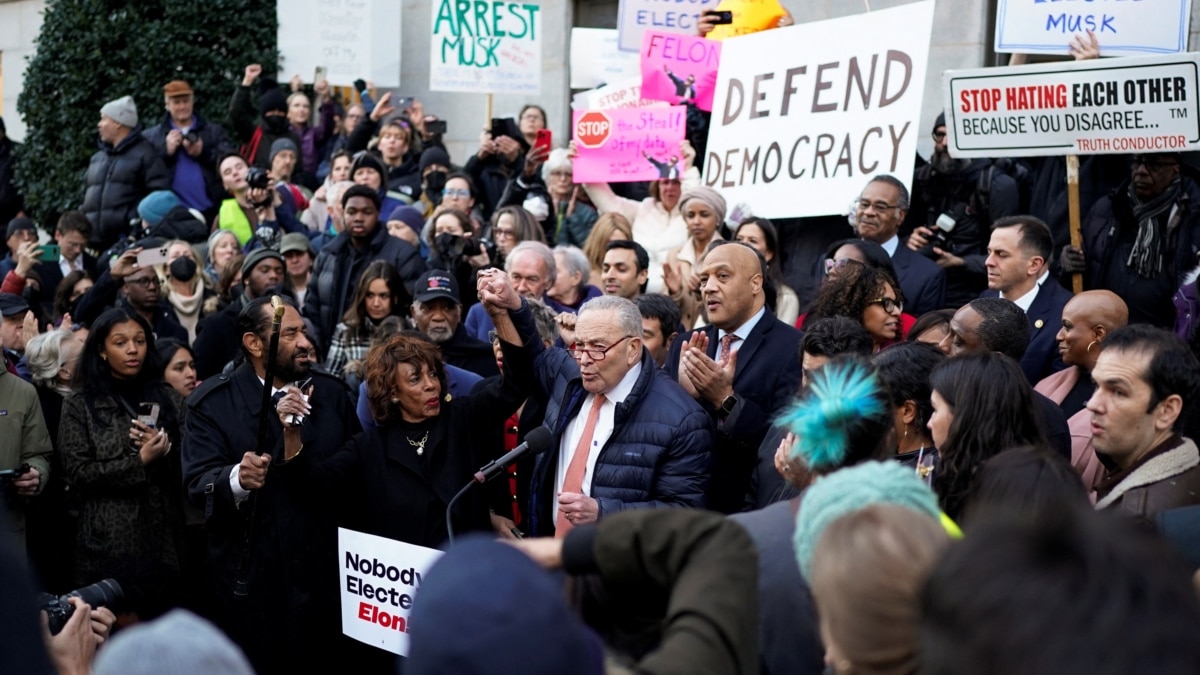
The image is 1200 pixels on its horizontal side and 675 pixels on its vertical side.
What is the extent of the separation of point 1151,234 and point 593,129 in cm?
401

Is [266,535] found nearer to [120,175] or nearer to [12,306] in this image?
[12,306]

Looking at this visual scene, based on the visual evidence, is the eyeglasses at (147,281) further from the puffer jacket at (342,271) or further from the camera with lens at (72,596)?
the camera with lens at (72,596)

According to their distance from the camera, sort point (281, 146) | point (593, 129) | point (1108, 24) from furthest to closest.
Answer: point (281, 146)
point (593, 129)
point (1108, 24)

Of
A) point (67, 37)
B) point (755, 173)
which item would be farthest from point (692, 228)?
point (67, 37)

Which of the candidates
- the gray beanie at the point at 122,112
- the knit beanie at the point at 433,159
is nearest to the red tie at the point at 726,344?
the knit beanie at the point at 433,159

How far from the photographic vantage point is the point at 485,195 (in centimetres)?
1193

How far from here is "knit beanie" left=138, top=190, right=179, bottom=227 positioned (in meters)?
12.5

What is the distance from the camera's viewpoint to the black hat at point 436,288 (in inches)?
302

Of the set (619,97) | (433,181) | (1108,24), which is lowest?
(433,181)

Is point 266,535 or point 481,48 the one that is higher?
point 481,48

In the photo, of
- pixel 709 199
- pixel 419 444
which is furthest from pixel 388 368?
pixel 709 199

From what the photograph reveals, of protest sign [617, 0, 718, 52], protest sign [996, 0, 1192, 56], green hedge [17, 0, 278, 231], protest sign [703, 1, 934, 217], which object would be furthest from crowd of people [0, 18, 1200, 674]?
green hedge [17, 0, 278, 231]

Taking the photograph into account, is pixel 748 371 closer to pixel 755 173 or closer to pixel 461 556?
pixel 755 173

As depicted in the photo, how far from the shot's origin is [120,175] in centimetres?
1356
